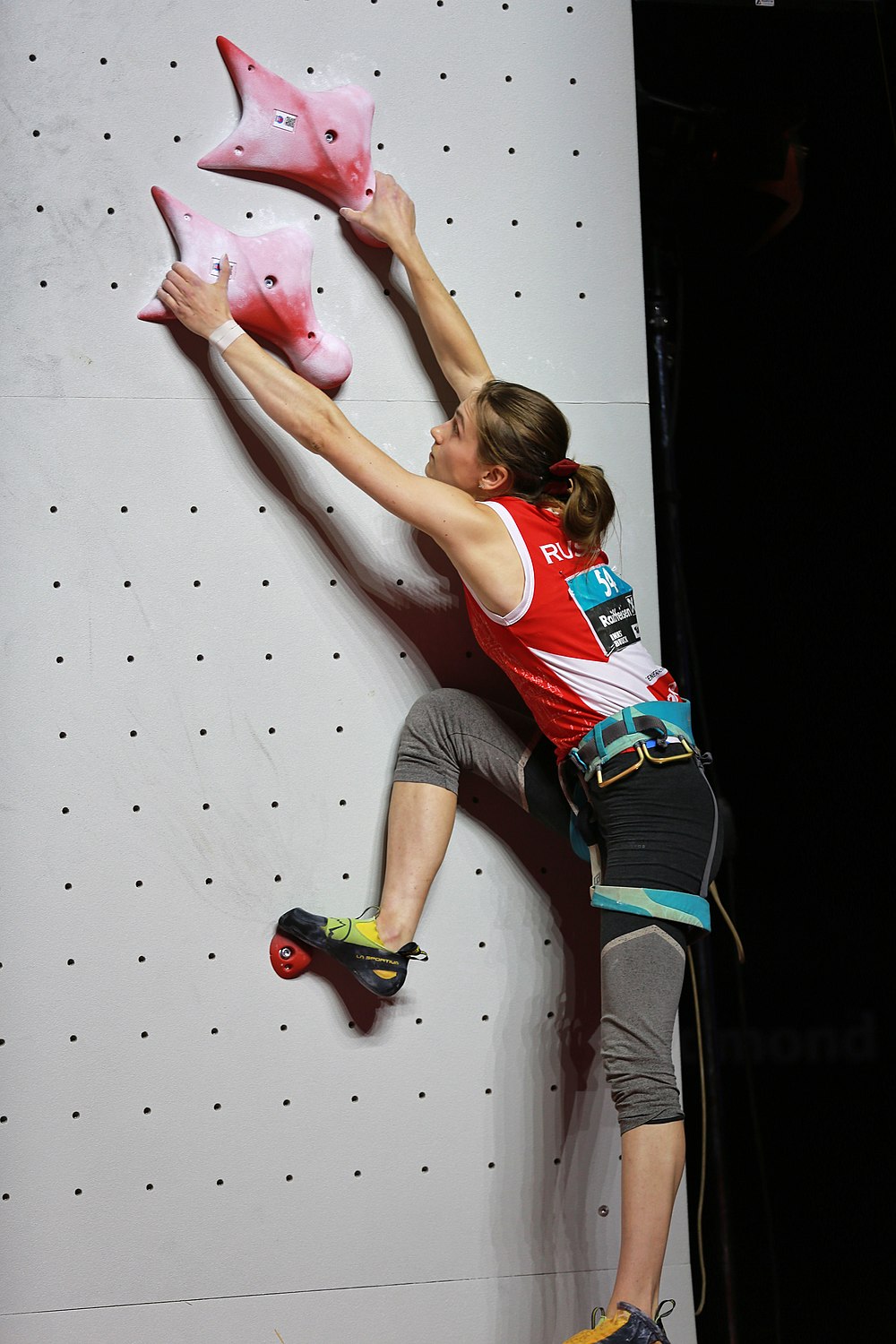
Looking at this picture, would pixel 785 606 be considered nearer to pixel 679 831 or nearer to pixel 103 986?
pixel 679 831

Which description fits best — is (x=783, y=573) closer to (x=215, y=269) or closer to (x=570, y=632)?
(x=570, y=632)

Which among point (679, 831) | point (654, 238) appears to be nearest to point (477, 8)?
point (654, 238)

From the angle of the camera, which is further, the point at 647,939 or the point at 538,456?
the point at 538,456

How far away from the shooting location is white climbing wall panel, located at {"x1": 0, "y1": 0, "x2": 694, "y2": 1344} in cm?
165

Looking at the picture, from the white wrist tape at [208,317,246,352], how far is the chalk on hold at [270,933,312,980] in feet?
3.23

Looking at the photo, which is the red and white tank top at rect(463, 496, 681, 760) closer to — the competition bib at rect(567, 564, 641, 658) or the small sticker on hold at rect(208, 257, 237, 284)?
the competition bib at rect(567, 564, 641, 658)

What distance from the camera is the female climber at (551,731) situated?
141 centimetres

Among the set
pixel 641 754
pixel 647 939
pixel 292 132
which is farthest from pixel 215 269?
pixel 647 939

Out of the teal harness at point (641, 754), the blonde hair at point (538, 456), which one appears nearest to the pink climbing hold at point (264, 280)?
the blonde hair at point (538, 456)

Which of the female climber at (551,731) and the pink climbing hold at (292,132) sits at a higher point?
the pink climbing hold at (292,132)

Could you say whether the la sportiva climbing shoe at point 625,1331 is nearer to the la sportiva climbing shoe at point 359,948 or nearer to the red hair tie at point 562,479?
the la sportiva climbing shoe at point 359,948

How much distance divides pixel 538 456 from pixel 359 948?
840mm

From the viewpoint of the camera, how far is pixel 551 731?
161 cm

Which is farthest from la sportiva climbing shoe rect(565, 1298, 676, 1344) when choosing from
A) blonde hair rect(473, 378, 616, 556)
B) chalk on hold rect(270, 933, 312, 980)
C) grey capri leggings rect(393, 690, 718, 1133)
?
blonde hair rect(473, 378, 616, 556)
